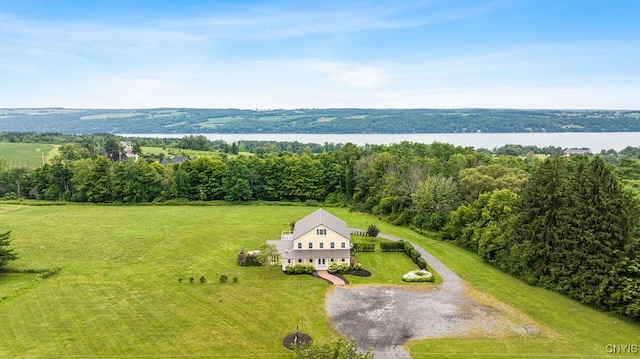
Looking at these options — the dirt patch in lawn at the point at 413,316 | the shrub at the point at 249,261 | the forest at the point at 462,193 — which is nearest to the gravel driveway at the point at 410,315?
the dirt patch in lawn at the point at 413,316

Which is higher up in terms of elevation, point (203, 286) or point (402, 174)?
point (402, 174)

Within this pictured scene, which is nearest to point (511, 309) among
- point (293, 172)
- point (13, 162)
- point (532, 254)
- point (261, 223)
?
point (532, 254)

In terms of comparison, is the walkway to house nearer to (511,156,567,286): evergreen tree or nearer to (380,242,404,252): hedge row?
(380,242,404,252): hedge row

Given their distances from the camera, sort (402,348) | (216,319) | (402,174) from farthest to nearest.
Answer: (402,174)
(216,319)
(402,348)

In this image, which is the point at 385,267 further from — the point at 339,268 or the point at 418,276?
the point at 339,268

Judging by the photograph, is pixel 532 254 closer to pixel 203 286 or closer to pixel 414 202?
pixel 414 202

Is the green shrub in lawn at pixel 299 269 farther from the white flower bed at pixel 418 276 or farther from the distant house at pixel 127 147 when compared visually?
the distant house at pixel 127 147

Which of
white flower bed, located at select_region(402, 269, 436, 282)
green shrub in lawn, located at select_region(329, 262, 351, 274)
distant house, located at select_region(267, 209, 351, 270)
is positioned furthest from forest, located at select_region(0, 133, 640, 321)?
distant house, located at select_region(267, 209, 351, 270)
